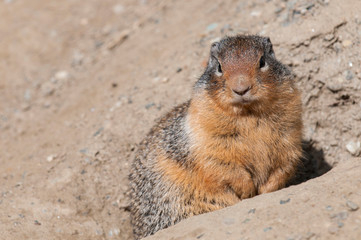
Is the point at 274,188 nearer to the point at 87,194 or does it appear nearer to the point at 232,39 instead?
the point at 232,39

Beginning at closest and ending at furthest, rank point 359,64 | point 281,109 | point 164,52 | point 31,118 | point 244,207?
point 244,207
point 281,109
point 359,64
point 164,52
point 31,118

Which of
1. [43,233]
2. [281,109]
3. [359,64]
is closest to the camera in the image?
[281,109]

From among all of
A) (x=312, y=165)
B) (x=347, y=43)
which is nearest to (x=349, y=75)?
(x=347, y=43)

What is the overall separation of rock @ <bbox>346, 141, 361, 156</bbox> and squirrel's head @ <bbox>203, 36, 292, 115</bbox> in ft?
5.23

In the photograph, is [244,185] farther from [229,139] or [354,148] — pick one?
[354,148]

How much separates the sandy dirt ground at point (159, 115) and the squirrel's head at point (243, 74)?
32.9 inches

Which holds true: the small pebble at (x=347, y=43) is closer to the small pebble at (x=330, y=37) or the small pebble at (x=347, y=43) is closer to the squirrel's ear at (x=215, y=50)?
the small pebble at (x=330, y=37)

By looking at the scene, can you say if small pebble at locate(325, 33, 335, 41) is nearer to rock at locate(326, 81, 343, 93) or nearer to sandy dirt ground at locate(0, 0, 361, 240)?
sandy dirt ground at locate(0, 0, 361, 240)

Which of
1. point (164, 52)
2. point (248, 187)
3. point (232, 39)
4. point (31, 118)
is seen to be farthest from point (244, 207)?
point (31, 118)

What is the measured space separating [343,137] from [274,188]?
1.50 meters

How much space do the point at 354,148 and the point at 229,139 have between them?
1970 mm

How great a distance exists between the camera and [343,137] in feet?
19.0

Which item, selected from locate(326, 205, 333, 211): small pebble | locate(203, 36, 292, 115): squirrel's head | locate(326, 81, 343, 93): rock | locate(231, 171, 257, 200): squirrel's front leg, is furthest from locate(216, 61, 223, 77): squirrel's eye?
locate(326, 81, 343, 93): rock

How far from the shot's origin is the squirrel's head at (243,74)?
13.4 feet
